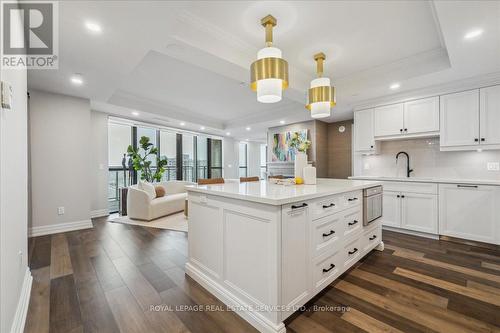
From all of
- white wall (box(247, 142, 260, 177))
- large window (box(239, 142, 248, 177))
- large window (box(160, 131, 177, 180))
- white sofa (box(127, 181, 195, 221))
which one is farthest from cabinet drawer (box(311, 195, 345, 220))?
white wall (box(247, 142, 260, 177))

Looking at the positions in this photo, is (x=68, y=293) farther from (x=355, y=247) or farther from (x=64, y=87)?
(x=64, y=87)

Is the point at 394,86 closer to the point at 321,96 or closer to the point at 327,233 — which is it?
the point at 321,96

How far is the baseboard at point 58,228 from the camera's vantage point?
342cm

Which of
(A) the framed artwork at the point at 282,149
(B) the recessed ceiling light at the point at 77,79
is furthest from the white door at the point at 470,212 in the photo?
(B) the recessed ceiling light at the point at 77,79

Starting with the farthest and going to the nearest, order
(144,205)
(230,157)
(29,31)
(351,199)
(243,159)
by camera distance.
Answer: (243,159), (230,157), (144,205), (351,199), (29,31)

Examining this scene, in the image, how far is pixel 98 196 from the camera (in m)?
4.84

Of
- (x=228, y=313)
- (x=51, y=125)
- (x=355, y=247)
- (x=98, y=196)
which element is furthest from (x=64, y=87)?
(x=355, y=247)

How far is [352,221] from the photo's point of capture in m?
2.24

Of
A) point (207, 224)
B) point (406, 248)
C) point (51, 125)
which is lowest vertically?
point (406, 248)

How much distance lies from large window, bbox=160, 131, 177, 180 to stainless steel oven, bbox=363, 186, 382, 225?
19.3ft

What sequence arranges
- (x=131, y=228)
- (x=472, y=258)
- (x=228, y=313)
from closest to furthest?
(x=228, y=313) → (x=472, y=258) → (x=131, y=228)

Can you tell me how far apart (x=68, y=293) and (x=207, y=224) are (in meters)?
1.37

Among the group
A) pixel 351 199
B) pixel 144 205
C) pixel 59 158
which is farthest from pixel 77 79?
pixel 351 199

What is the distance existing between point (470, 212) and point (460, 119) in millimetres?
1407
